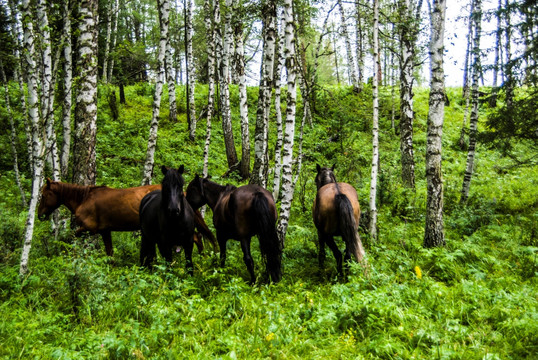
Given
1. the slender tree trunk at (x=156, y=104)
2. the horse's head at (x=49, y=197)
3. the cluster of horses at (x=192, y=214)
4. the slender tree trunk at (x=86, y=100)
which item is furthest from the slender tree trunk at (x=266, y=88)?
the horse's head at (x=49, y=197)

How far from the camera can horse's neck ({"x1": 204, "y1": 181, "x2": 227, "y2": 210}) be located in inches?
329

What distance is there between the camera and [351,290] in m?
5.83

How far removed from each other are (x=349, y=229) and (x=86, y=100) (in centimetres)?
652

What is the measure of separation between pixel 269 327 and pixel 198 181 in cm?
466

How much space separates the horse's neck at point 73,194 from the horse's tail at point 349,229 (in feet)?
19.3

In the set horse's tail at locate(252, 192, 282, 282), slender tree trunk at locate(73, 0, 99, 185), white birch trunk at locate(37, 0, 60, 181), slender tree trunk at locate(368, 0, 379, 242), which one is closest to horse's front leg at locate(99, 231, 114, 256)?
slender tree trunk at locate(73, 0, 99, 185)

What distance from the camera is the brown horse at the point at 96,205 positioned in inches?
308

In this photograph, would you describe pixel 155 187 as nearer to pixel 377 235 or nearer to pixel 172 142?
pixel 377 235

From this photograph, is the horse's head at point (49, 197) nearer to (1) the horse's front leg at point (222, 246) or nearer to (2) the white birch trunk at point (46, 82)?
(2) the white birch trunk at point (46, 82)

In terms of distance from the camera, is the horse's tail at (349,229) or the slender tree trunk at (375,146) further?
the slender tree trunk at (375,146)

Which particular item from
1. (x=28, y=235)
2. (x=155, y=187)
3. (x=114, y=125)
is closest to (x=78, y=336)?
(x=28, y=235)

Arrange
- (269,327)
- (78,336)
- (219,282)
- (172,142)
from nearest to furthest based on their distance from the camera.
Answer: (78,336) → (269,327) → (219,282) → (172,142)

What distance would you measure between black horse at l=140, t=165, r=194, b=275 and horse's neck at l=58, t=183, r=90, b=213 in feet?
5.39

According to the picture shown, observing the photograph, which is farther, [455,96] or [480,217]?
[455,96]
